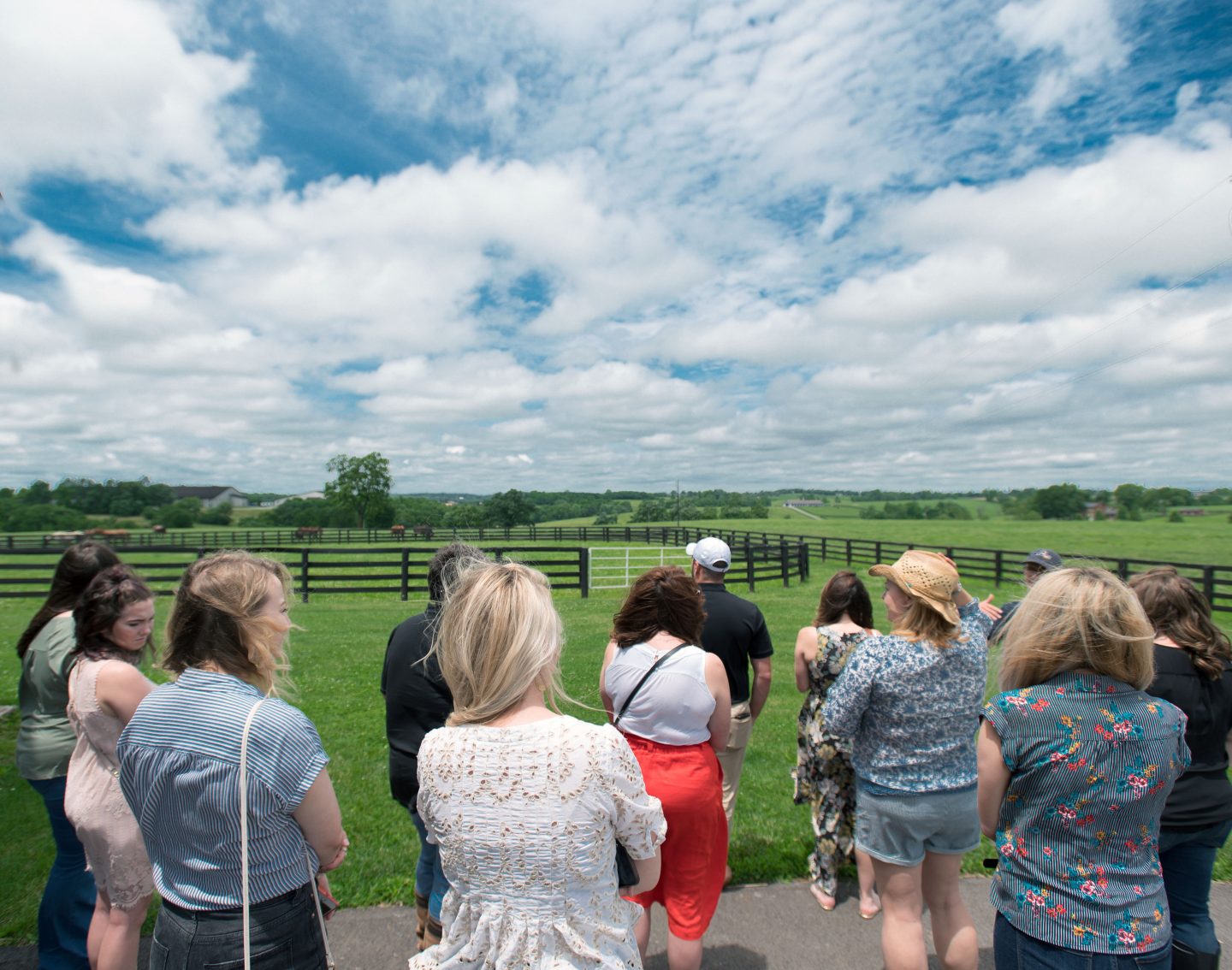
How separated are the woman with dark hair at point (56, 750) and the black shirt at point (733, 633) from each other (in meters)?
2.56

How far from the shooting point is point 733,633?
11.0 ft

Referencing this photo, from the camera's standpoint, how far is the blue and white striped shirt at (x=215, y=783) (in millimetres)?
1636

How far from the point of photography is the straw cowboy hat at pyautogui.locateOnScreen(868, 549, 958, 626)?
2391 mm

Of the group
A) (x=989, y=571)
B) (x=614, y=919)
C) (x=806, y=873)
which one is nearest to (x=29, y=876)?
(x=614, y=919)

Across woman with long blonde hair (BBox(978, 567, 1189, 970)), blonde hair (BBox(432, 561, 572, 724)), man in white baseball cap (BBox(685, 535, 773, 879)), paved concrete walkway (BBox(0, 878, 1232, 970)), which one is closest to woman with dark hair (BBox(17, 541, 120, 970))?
paved concrete walkway (BBox(0, 878, 1232, 970))

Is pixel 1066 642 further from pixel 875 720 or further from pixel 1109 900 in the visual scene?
pixel 875 720

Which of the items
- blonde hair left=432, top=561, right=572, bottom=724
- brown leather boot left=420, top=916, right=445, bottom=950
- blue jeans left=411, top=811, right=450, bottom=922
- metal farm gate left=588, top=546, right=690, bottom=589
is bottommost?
metal farm gate left=588, top=546, right=690, bottom=589

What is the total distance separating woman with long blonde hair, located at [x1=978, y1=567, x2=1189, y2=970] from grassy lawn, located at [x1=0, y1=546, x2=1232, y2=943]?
1.77 meters

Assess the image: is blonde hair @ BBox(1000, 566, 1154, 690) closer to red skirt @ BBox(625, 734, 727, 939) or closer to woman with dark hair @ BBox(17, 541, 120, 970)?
red skirt @ BBox(625, 734, 727, 939)

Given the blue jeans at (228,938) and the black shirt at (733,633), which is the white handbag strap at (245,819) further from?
the black shirt at (733,633)

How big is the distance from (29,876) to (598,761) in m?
3.73

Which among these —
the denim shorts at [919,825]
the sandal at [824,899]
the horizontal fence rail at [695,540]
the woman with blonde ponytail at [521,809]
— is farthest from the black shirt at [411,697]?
the horizontal fence rail at [695,540]

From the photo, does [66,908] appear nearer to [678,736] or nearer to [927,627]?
[678,736]

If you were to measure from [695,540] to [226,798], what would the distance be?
33324 mm
